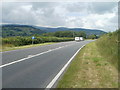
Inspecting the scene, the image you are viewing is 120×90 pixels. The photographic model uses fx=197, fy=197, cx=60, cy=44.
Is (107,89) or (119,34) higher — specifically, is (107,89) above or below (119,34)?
below

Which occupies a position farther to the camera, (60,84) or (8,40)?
(8,40)

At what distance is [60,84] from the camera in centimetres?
730

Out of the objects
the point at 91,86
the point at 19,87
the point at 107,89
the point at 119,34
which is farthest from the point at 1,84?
the point at 119,34

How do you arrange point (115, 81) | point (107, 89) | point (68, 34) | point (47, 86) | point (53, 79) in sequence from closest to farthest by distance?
point (107, 89), point (47, 86), point (115, 81), point (53, 79), point (68, 34)

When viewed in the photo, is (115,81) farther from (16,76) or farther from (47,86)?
(16,76)

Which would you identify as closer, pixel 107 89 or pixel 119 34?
pixel 107 89

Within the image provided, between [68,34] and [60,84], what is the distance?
185m

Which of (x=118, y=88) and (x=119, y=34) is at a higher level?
(x=119, y=34)

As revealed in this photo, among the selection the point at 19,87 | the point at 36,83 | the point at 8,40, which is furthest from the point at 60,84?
the point at 8,40

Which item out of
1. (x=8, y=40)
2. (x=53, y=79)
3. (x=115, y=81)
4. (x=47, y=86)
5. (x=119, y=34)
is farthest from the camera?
(x=8, y=40)

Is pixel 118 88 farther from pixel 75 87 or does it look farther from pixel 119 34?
pixel 119 34

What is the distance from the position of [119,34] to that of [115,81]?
30.1 feet

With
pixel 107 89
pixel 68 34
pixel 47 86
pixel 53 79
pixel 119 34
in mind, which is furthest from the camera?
pixel 68 34

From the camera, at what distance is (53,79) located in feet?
27.2
